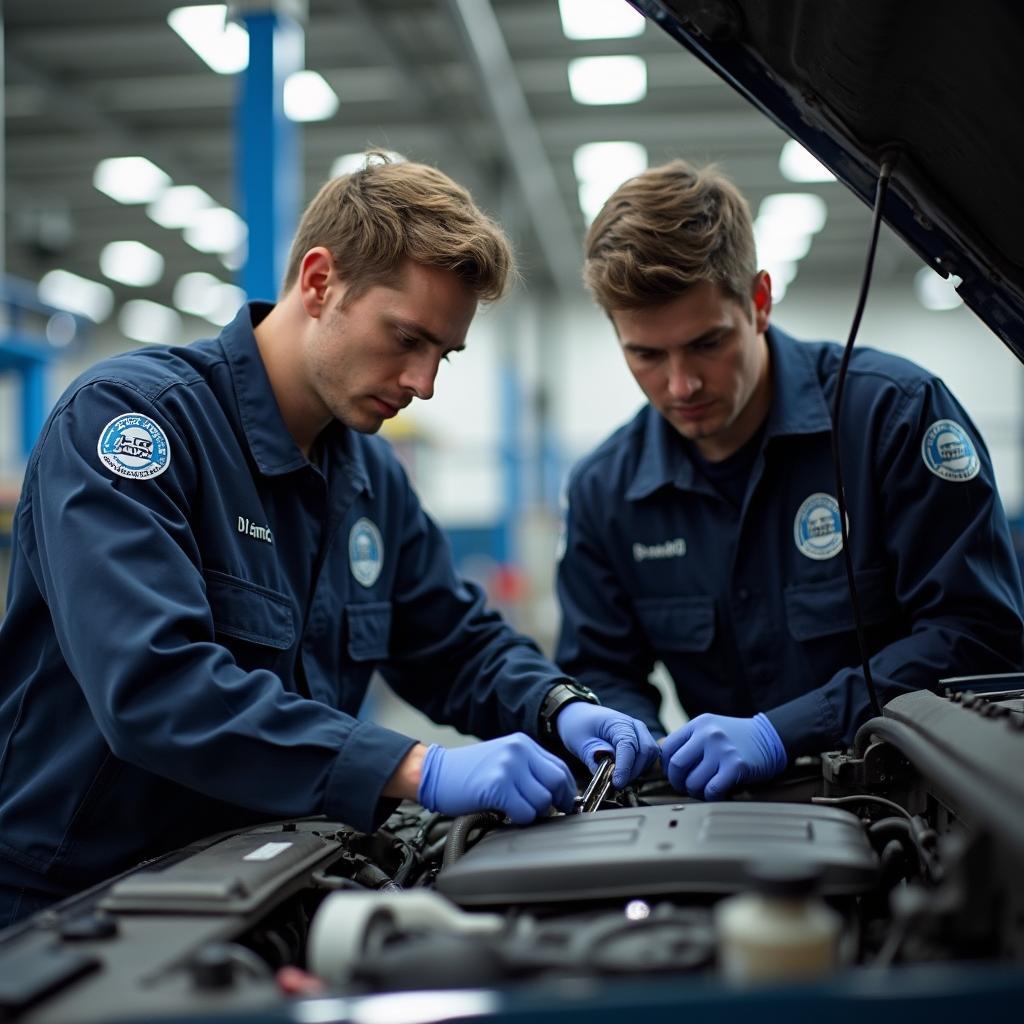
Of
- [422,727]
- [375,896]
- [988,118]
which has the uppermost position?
[988,118]

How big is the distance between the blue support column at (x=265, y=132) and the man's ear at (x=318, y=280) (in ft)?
6.10

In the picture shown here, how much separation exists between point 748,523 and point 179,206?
8641 mm

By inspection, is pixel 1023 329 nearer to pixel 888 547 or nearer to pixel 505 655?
pixel 888 547

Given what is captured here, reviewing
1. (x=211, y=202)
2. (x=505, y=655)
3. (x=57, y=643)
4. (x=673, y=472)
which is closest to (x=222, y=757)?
(x=57, y=643)

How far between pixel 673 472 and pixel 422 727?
13.5 feet

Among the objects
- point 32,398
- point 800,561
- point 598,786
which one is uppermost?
point 32,398

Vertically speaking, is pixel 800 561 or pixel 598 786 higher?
pixel 800 561

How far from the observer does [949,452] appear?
1.64 m

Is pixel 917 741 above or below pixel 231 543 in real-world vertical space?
below

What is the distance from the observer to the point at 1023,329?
1418 mm

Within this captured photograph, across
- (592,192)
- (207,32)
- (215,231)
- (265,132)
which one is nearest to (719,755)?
(265,132)

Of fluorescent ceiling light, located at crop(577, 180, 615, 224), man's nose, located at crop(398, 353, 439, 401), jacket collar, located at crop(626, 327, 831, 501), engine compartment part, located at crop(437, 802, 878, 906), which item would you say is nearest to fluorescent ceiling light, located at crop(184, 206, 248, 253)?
fluorescent ceiling light, located at crop(577, 180, 615, 224)

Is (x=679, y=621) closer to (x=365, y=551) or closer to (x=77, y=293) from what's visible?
(x=365, y=551)

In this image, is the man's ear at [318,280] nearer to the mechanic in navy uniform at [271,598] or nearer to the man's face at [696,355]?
the mechanic in navy uniform at [271,598]
